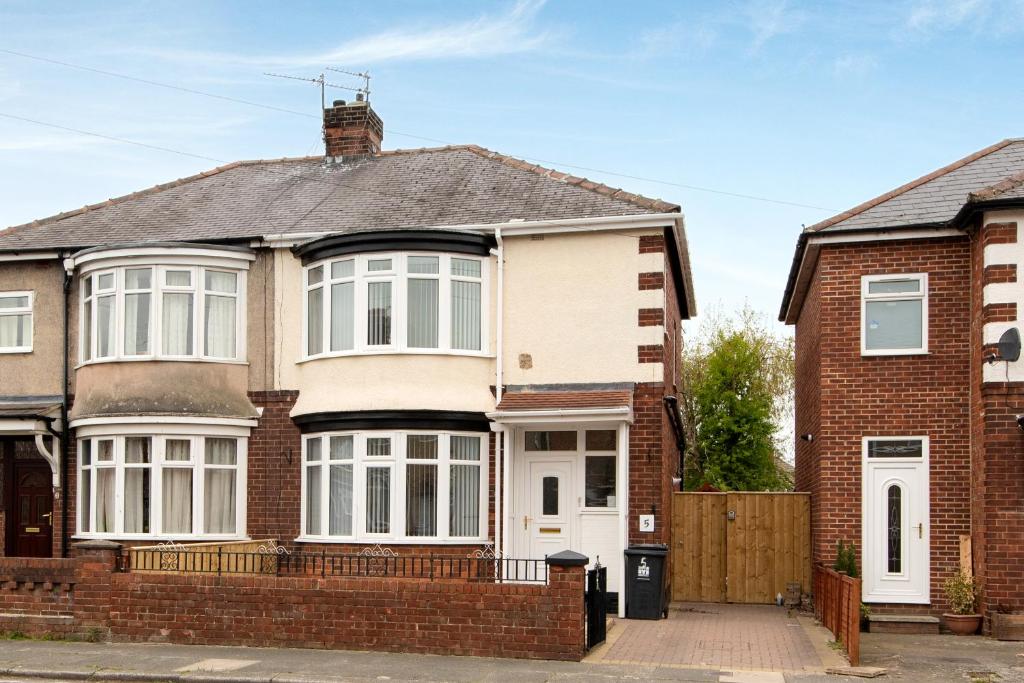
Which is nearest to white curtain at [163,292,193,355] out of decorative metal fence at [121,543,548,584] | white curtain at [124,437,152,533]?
white curtain at [124,437,152,533]

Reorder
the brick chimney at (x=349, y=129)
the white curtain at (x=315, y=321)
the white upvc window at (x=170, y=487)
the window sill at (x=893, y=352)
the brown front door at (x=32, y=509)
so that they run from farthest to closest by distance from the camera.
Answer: the brick chimney at (x=349, y=129)
the brown front door at (x=32, y=509)
the white curtain at (x=315, y=321)
the white upvc window at (x=170, y=487)
the window sill at (x=893, y=352)

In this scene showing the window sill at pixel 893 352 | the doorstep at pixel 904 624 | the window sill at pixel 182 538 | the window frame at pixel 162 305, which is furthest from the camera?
the window frame at pixel 162 305

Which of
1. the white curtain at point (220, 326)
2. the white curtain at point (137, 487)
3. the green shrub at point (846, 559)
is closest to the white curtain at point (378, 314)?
the white curtain at point (220, 326)

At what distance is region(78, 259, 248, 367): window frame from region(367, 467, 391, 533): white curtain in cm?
308

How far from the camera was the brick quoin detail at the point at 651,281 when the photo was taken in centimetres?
1717

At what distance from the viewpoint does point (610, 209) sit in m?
17.6

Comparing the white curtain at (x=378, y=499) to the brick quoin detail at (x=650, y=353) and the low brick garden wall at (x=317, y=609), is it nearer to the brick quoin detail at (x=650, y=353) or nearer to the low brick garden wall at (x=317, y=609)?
the low brick garden wall at (x=317, y=609)

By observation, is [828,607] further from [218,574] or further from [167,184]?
[167,184]

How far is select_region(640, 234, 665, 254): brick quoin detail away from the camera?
56.5ft

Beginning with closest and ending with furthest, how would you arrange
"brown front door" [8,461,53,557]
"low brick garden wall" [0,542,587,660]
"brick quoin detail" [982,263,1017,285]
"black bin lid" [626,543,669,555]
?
1. "low brick garden wall" [0,542,587,660]
2. "brick quoin detail" [982,263,1017,285]
3. "black bin lid" [626,543,669,555]
4. "brown front door" [8,461,53,557]

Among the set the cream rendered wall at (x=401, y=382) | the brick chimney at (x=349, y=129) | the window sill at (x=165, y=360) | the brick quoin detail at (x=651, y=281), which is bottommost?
the cream rendered wall at (x=401, y=382)

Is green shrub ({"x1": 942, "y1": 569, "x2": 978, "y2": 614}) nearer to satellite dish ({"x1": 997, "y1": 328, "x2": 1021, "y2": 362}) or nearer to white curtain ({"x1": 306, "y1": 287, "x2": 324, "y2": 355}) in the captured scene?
satellite dish ({"x1": 997, "y1": 328, "x2": 1021, "y2": 362})

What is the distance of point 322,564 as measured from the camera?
611 inches

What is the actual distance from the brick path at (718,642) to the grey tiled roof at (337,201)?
6.02 metres
